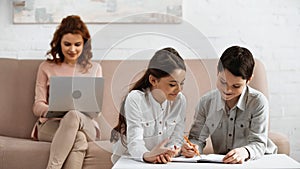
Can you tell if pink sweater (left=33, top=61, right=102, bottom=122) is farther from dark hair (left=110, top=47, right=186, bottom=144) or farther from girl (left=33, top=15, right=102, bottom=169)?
dark hair (left=110, top=47, right=186, bottom=144)

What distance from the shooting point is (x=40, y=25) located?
11.0 ft

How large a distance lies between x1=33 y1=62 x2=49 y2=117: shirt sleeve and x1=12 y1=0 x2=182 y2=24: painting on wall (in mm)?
456

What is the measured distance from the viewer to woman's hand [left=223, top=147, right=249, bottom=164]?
1918mm

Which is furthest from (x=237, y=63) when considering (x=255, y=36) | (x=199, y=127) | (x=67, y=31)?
(x=255, y=36)

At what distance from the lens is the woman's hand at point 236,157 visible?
192 cm

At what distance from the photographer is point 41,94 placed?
2924 millimetres

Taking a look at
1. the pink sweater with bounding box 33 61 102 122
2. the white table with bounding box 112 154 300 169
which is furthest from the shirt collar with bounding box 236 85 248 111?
the pink sweater with bounding box 33 61 102 122

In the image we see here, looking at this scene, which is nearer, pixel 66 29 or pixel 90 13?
pixel 66 29

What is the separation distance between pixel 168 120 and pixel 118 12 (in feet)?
5.04

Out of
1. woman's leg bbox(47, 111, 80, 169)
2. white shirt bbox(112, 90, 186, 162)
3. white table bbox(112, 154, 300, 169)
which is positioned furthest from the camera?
woman's leg bbox(47, 111, 80, 169)

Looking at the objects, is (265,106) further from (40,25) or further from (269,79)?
(40,25)

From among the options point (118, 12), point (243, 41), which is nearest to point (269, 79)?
point (243, 41)

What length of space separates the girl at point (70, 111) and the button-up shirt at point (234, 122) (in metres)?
0.42

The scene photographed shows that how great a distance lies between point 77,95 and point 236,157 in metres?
0.63
